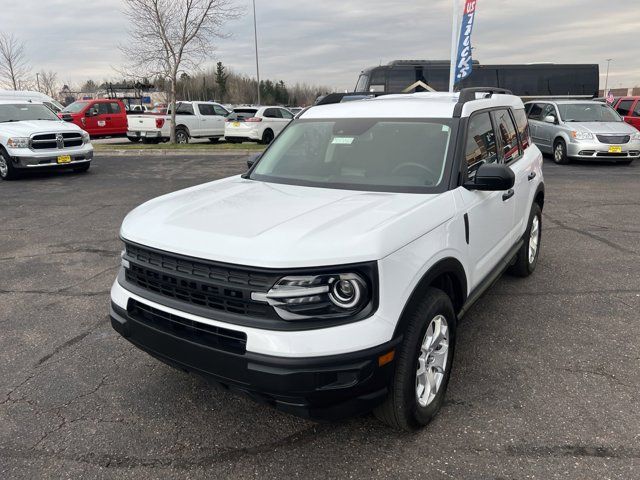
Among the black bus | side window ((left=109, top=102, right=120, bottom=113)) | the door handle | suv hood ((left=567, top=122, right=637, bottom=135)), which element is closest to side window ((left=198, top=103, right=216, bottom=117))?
side window ((left=109, top=102, right=120, bottom=113))

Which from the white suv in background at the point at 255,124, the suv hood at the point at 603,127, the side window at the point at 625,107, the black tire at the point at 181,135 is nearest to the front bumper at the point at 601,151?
the suv hood at the point at 603,127

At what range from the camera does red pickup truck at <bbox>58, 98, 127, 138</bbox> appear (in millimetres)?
21969

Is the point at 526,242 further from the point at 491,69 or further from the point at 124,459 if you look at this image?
the point at 491,69

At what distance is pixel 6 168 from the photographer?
1193 cm

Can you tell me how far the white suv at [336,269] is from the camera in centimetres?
225

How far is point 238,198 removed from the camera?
10.5 feet

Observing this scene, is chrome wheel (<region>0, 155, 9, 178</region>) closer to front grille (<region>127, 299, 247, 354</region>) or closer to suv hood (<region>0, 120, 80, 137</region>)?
suv hood (<region>0, 120, 80, 137</region>)

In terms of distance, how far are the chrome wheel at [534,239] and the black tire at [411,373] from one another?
9.18 feet

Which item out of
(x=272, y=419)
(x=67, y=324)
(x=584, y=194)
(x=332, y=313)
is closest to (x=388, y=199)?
(x=332, y=313)

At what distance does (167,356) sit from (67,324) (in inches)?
82.7

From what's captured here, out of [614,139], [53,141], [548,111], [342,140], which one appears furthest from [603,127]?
[53,141]

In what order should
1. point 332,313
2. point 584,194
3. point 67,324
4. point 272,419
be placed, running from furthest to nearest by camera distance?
A: point 584,194
point 67,324
point 272,419
point 332,313

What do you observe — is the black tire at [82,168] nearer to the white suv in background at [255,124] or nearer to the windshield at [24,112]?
the windshield at [24,112]

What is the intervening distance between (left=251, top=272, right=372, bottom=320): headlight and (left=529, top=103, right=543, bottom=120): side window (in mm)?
15229
